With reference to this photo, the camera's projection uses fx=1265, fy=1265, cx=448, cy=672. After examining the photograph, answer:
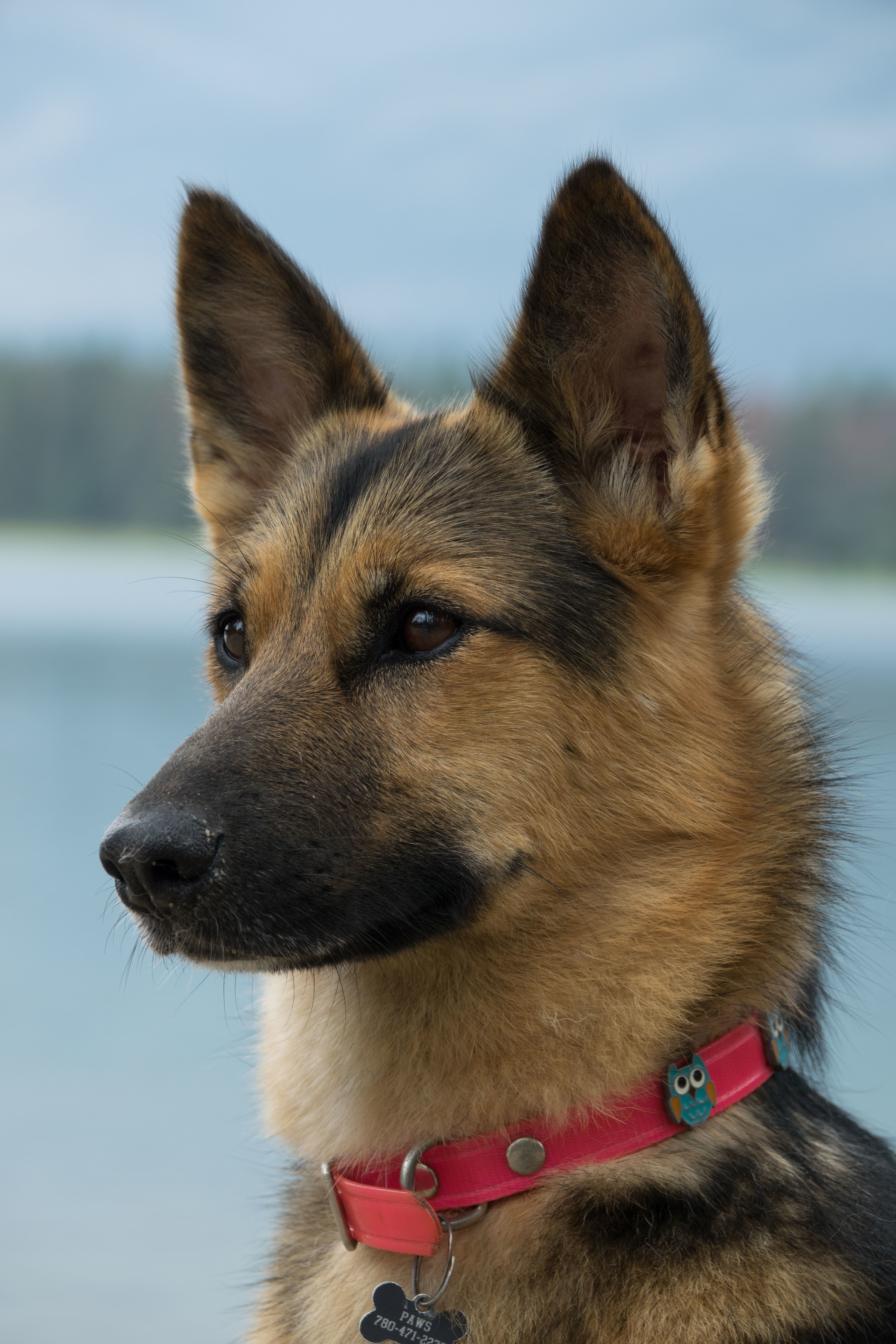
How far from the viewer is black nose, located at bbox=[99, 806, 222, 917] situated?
5.73 ft

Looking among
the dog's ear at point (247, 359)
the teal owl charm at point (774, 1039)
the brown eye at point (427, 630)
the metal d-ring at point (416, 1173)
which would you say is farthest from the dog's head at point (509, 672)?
the dog's ear at point (247, 359)

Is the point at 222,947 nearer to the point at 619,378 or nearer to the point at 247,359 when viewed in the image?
the point at 619,378

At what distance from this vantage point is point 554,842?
1978 millimetres

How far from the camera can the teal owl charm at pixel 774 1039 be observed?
2.00m

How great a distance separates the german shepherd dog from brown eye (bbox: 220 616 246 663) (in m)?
0.09

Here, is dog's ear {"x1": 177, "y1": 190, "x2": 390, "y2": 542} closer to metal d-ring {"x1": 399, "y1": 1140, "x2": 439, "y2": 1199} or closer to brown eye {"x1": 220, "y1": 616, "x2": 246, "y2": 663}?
brown eye {"x1": 220, "y1": 616, "x2": 246, "y2": 663}

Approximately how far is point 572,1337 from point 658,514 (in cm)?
125

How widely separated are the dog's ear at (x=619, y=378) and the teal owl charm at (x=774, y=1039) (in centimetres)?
74

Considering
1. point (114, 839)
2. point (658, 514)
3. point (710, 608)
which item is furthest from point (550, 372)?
point (114, 839)

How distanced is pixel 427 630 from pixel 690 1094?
820 mm

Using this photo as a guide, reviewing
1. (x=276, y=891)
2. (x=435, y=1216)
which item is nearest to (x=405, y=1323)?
(x=435, y=1216)

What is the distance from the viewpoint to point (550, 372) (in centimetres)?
217

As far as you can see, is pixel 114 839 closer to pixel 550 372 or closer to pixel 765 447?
pixel 550 372

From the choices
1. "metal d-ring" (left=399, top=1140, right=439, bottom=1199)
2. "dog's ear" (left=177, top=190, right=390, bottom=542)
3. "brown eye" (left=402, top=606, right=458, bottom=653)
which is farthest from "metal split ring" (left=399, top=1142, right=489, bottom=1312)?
"dog's ear" (left=177, top=190, right=390, bottom=542)
